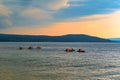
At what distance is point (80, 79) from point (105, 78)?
3459mm

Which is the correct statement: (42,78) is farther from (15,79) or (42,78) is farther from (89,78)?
(89,78)

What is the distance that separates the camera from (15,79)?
3681 cm

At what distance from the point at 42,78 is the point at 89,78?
6.07 m

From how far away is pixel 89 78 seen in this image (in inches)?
1542

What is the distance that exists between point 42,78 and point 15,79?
11.5 ft

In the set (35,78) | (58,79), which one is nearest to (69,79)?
(58,79)

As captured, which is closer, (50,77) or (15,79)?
(15,79)

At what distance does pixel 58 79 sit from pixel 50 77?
196cm

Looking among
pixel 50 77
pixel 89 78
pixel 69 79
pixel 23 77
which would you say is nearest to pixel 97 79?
pixel 89 78

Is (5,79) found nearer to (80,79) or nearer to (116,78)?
(80,79)

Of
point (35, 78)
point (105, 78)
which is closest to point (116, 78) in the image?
point (105, 78)

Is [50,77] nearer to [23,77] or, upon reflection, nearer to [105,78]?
[23,77]

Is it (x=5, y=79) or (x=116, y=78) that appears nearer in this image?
(x=5, y=79)

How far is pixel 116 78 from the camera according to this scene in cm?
3891
